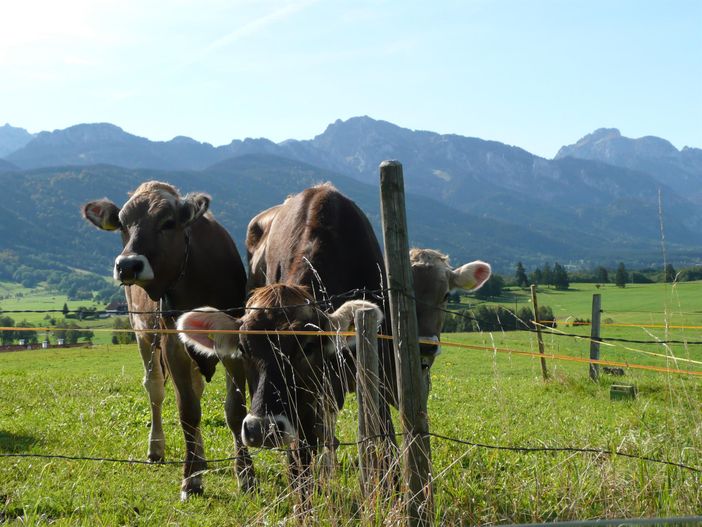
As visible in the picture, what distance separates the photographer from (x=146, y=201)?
768 cm

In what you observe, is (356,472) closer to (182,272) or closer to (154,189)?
(182,272)

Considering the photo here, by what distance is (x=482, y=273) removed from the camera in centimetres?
1030

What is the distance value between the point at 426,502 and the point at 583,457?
2.09m

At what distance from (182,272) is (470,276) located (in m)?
4.16

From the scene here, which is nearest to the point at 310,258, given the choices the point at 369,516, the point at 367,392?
the point at 367,392

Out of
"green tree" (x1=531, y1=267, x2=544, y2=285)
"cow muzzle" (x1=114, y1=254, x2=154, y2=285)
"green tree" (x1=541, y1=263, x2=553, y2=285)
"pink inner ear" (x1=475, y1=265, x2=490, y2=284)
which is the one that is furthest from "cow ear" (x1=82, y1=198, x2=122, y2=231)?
"green tree" (x1=541, y1=263, x2=553, y2=285)

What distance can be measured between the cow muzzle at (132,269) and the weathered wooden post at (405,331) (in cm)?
316

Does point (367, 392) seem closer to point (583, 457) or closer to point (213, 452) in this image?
point (583, 457)

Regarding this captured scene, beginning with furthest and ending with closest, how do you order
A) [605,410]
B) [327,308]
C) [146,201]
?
[605,410]
[146,201]
[327,308]

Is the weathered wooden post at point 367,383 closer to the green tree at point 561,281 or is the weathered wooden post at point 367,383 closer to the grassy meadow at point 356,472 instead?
the grassy meadow at point 356,472

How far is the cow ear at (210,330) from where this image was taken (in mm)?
5977

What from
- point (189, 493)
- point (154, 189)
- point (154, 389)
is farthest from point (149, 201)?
point (154, 389)

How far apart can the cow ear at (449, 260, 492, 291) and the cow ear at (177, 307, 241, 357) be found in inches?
188

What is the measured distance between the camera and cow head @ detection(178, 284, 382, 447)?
219 inches
